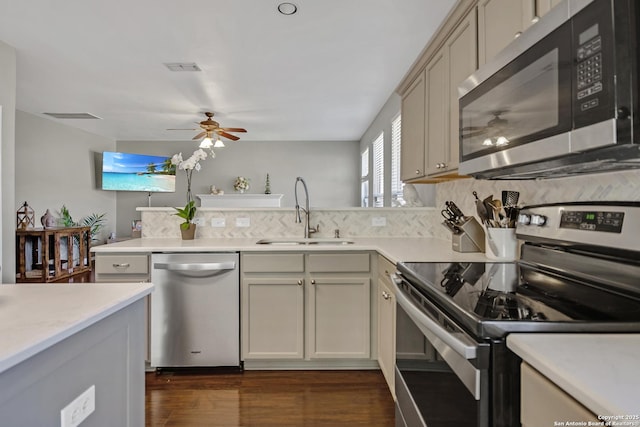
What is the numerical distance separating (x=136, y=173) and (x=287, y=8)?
19.9 feet

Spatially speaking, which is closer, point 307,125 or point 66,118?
point 66,118

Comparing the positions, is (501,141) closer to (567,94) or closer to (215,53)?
(567,94)

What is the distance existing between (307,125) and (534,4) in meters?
5.06

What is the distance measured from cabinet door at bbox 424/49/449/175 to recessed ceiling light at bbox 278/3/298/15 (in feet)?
3.14

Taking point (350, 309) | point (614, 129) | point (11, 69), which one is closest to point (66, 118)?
point (11, 69)

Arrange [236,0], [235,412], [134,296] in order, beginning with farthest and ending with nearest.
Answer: [236,0], [235,412], [134,296]

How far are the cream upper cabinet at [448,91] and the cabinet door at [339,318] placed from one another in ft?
3.16

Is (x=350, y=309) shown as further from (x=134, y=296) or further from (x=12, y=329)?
(x=12, y=329)

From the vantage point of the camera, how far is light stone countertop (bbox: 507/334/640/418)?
53cm

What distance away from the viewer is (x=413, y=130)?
105 inches

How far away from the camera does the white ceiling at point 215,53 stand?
2471mm

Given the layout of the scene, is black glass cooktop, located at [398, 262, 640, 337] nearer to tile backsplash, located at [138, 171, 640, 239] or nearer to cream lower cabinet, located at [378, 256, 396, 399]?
cream lower cabinet, located at [378, 256, 396, 399]

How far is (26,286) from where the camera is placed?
1208 mm

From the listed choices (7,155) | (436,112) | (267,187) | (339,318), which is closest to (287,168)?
(267,187)
